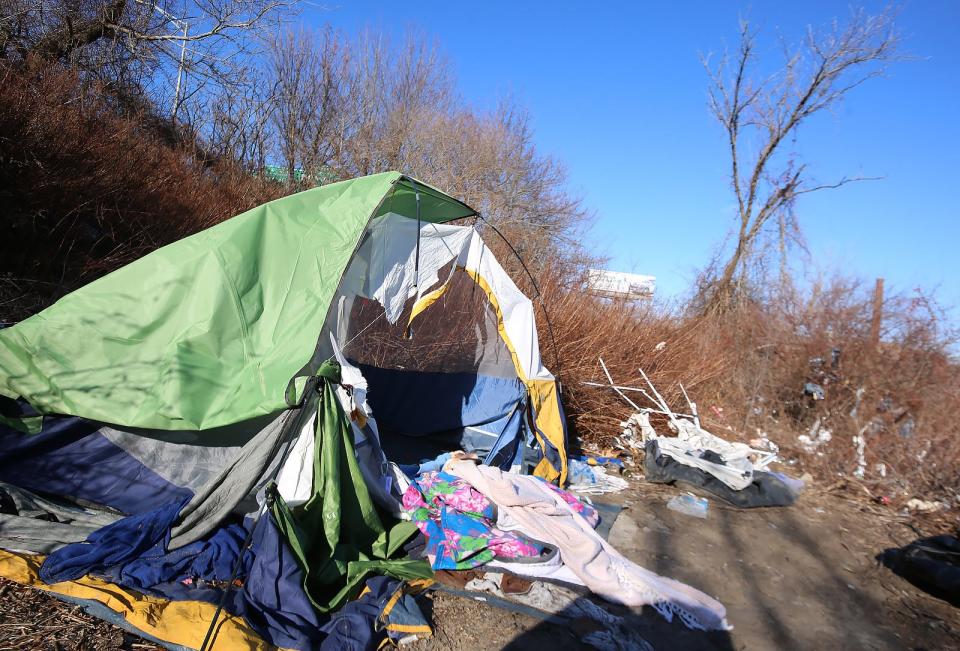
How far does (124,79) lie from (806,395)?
11078 millimetres

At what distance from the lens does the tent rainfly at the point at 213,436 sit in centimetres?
283

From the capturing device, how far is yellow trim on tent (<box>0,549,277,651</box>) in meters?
2.47

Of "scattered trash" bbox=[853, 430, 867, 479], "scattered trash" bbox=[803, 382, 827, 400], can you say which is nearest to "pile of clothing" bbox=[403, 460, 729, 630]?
"scattered trash" bbox=[853, 430, 867, 479]

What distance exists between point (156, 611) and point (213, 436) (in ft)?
3.46

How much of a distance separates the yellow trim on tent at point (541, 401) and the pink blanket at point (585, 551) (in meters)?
0.62

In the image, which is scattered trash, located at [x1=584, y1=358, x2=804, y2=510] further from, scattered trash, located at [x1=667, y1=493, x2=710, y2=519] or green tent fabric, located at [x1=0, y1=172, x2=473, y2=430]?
green tent fabric, located at [x1=0, y1=172, x2=473, y2=430]

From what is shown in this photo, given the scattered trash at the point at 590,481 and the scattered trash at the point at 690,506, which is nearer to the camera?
the scattered trash at the point at 690,506

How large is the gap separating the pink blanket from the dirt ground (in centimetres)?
11

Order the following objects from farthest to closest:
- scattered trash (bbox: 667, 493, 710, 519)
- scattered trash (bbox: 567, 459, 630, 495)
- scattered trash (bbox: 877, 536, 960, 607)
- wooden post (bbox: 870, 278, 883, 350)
Result: wooden post (bbox: 870, 278, 883, 350)
scattered trash (bbox: 567, 459, 630, 495)
scattered trash (bbox: 667, 493, 710, 519)
scattered trash (bbox: 877, 536, 960, 607)

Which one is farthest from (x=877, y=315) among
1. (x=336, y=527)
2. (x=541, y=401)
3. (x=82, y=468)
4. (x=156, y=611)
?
(x=82, y=468)

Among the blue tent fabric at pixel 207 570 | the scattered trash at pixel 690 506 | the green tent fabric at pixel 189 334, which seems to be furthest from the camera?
the scattered trash at pixel 690 506

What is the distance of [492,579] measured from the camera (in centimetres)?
339

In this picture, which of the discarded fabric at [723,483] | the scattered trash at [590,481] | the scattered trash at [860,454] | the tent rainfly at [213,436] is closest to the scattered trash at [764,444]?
the scattered trash at [860,454]

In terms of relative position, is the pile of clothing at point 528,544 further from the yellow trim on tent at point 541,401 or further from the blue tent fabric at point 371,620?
the yellow trim on tent at point 541,401
